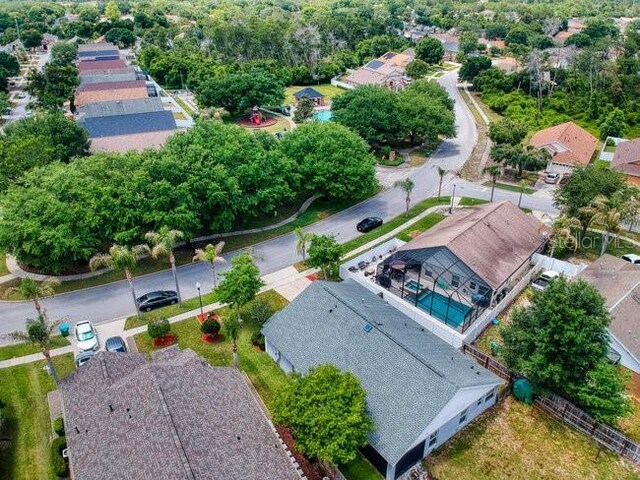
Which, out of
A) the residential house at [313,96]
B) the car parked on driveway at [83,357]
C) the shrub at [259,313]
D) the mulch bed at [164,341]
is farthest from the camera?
the residential house at [313,96]

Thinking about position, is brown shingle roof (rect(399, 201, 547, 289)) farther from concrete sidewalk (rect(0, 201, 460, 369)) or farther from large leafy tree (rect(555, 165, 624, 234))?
concrete sidewalk (rect(0, 201, 460, 369))

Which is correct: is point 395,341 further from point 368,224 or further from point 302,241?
point 368,224

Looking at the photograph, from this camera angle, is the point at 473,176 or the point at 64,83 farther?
the point at 64,83

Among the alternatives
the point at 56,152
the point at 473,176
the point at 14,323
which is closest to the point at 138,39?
the point at 56,152

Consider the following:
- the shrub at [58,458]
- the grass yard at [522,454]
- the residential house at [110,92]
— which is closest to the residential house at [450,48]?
the residential house at [110,92]

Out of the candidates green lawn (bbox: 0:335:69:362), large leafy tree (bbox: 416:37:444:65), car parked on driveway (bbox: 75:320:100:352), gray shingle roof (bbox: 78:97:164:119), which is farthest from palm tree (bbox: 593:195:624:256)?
large leafy tree (bbox: 416:37:444:65)

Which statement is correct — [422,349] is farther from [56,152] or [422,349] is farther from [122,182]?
[56,152]

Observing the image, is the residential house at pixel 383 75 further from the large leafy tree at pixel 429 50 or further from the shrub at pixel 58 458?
the shrub at pixel 58 458
